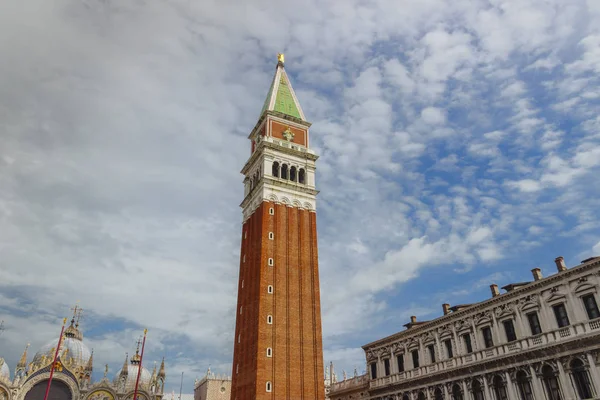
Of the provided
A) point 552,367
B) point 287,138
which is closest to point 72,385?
point 287,138

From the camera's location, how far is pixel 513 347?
3403 cm

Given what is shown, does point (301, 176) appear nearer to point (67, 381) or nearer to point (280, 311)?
point (280, 311)

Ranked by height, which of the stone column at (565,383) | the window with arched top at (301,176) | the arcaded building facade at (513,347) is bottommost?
the stone column at (565,383)

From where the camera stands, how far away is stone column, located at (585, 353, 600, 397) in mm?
28263

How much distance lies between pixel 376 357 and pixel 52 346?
50851 mm

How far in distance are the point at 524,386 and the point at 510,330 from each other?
399cm

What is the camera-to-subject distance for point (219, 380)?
93.2m

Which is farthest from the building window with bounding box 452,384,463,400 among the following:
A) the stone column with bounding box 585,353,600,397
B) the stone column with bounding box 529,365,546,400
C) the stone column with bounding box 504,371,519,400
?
the stone column with bounding box 585,353,600,397

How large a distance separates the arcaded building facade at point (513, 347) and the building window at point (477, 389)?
7 cm

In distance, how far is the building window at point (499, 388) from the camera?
112 ft

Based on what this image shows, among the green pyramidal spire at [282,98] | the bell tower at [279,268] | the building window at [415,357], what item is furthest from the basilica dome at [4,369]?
the building window at [415,357]

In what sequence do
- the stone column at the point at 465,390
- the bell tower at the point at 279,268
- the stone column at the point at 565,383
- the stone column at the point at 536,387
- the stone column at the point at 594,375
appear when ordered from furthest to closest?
the bell tower at the point at 279,268 → the stone column at the point at 465,390 → the stone column at the point at 536,387 → the stone column at the point at 565,383 → the stone column at the point at 594,375

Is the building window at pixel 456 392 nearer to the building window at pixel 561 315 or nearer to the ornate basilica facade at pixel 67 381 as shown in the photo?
the building window at pixel 561 315

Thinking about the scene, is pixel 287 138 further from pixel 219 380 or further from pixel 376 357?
pixel 219 380
